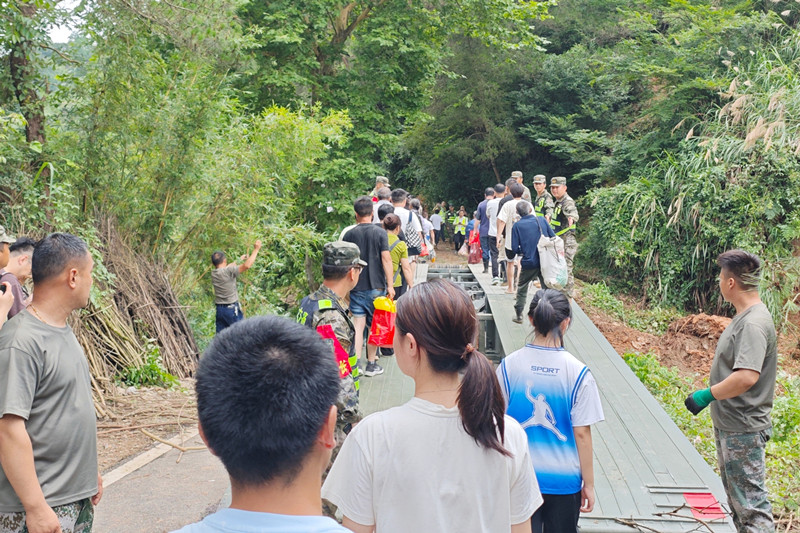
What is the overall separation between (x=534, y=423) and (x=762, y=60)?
48.8ft

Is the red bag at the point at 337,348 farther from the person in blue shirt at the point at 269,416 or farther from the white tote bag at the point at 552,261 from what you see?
the white tote bag at the point at 552,261

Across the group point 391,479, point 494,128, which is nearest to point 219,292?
point 391,479

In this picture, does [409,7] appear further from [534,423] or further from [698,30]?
[534,423]

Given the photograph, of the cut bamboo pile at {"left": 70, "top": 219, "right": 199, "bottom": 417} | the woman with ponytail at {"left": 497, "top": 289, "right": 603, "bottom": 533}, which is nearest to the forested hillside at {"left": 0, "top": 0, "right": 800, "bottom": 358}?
the cut bamboo pile at {"left": 70, "top": 219, "right": 199, "bottom": 417}

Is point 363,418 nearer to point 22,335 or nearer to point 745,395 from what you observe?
point 22,335

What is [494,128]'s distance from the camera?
2295cm

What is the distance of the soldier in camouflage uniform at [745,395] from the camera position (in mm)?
3744

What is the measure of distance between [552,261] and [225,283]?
14.2 feet

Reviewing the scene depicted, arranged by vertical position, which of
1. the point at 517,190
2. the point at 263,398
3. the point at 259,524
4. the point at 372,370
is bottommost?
the point at 372,370

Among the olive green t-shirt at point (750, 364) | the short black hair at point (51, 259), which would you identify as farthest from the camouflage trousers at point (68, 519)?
the olive green t-shirt at point (750, 364)

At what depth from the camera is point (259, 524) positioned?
125 centimetres

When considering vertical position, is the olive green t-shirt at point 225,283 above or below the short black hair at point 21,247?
below

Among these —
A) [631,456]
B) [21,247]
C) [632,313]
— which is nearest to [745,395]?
[631,456]

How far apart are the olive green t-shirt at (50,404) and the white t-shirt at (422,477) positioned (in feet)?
4.42
